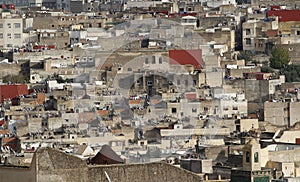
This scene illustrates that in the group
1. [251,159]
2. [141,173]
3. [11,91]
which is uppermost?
[141,173]

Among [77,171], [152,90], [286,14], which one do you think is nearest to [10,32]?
[286,14]

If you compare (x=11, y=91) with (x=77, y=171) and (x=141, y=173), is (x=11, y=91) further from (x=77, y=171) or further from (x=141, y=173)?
(x=77, y=171)

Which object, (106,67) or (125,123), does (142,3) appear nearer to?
(106,67)

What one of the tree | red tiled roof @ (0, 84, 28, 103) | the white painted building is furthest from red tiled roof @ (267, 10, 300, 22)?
red tiled roof @ (0, 84, 28, 103)

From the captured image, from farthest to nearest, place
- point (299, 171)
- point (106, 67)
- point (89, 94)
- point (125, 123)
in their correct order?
point (106, 67) → point (89, 94) → point (125, 123) → point (299, 171)

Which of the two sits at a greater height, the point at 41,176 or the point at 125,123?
the point at 41,176

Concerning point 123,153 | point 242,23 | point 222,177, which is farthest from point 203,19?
point 222,177
